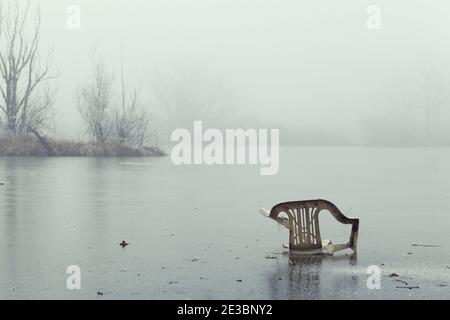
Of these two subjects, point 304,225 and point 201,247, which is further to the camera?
point 201,247

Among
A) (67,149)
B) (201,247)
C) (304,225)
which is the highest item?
(67,149)

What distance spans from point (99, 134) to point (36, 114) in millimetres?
5989

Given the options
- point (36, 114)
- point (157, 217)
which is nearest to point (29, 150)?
point (36, 114)

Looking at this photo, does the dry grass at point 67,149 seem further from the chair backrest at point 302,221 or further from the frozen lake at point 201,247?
the chair backrest at point 302,221

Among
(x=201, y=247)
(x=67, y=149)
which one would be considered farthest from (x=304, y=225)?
(x=67, y=149)

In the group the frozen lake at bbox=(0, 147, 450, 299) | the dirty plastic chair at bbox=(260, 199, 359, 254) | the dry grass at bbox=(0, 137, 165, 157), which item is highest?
the dry grass at bbox=(0, 137, 165, 157)

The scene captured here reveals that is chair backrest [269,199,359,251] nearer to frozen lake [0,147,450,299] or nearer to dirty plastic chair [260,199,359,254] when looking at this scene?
dirty plastic chair [260,199,359,254]

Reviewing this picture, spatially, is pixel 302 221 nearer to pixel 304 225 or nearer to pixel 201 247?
pixel 304 225

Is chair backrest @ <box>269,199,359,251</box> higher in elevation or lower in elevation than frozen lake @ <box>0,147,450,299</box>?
higher

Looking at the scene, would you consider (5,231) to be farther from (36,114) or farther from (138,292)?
(36,114)

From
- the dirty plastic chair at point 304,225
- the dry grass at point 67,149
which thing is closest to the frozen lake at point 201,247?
the dirty plastic chair at point 304,225

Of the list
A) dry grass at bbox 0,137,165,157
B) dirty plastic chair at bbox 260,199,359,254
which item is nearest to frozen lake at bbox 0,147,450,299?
dirty plastic chair at bbox 260,199,359,254

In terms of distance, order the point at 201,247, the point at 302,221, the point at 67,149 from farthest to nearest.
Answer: the point at 67,149
the point at 201,247
the point at 302,221

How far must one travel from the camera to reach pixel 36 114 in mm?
60844
